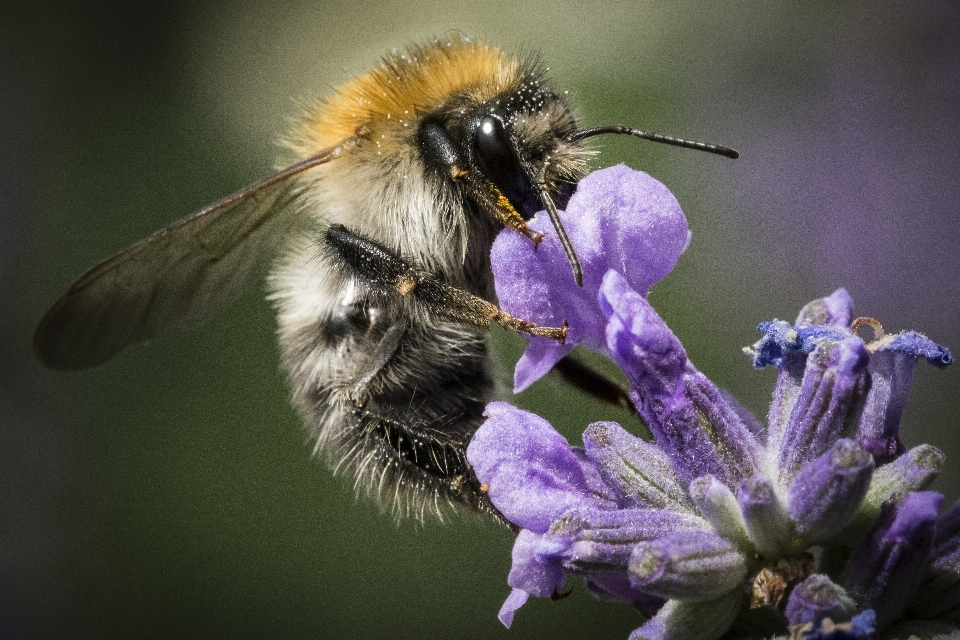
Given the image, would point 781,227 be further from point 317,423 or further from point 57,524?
point 57,524

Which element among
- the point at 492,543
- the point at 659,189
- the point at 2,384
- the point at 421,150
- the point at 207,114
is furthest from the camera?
the point at 207,114

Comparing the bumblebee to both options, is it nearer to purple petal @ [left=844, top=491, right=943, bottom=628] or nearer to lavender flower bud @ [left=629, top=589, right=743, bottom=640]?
lavender flower bud @ [left=629, top=589, right=743, bottom=640]

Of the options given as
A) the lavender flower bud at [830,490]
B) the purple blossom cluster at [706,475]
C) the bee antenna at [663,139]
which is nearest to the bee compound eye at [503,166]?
the bee antenna at [663,139]

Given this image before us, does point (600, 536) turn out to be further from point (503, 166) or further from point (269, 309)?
point (269, 309)

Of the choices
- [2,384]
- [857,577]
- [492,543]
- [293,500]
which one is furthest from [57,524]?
[857,577]

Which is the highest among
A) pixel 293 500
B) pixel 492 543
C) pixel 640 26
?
pixel 640 26

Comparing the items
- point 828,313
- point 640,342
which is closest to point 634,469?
point 640,342

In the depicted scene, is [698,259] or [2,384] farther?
[2,384]

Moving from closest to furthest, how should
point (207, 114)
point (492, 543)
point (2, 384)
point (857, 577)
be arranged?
1. point (857, 577)
2. point (492, 543)
3. point (2, 384)
4. point (207, 114)
